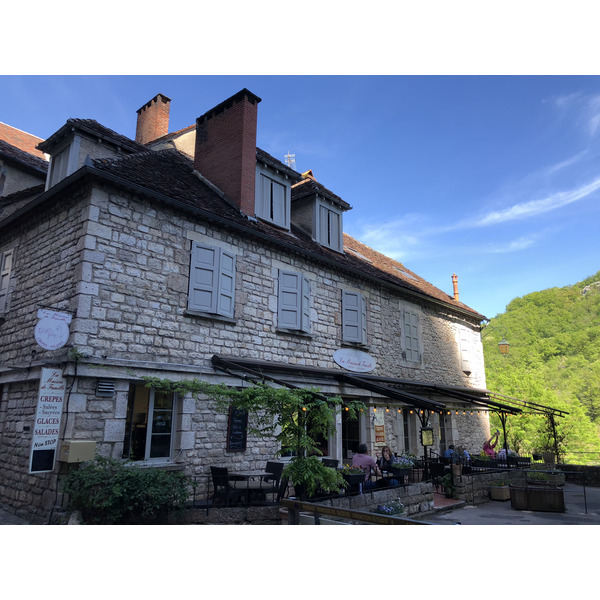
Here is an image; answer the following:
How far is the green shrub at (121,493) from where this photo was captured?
18.2ft

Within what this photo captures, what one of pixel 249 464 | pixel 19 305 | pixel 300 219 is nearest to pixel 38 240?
pixel 19 305

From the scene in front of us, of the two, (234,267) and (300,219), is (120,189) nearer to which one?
(234,267)

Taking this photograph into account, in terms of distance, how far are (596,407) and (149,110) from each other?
41.7 m

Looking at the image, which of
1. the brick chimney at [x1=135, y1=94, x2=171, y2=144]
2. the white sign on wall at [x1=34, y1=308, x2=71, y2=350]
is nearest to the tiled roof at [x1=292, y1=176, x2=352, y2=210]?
the brick chimney at [x1=135, y1=94, x2=171, y2=144]

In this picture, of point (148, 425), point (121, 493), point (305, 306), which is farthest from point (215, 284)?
point (121, 493)

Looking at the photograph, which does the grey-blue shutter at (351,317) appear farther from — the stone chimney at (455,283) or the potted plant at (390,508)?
the stone chimney at (455,283)

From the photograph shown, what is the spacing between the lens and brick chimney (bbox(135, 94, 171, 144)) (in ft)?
45.8

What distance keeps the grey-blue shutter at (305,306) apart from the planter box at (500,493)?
214 inches

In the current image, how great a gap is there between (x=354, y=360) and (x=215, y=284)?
4353mm

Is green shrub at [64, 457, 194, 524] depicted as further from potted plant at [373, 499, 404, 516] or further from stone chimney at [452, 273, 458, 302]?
stone chimney at [452, 273, 458, 302]

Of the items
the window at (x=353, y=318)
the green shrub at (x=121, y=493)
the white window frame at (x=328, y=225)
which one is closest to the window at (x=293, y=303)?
the window at (x=353, y=318)

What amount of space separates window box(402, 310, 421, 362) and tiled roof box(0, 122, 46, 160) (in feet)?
35.6

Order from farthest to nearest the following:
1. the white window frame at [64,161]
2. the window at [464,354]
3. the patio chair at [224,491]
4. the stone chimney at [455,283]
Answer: the stone chimney at [455,283] → the window at [464,354] → the white window frame at [64,161] → the patio chair at [224,491]

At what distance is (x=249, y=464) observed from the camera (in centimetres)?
830
